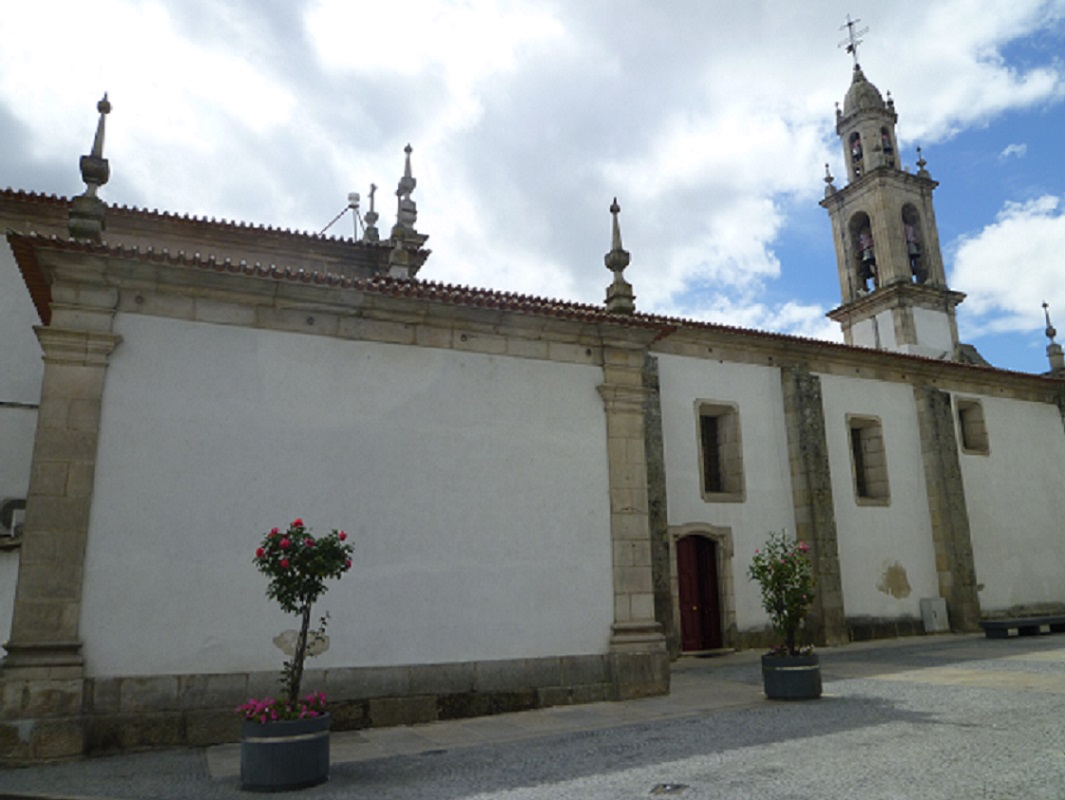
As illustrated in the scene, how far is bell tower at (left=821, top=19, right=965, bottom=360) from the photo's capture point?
25547mm

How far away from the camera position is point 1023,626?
15914mm

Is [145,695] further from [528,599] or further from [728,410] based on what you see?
[728,410]

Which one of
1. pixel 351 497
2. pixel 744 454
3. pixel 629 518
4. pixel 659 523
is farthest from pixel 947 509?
pixel 351 497

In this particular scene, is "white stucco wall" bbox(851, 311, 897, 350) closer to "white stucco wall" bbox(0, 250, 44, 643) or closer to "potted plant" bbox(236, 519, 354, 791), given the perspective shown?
"potted plant" bbox(236, 519, 354, 791)

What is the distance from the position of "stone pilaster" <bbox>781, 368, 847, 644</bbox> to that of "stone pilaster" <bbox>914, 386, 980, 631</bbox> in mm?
3718

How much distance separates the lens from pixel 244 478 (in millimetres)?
8164

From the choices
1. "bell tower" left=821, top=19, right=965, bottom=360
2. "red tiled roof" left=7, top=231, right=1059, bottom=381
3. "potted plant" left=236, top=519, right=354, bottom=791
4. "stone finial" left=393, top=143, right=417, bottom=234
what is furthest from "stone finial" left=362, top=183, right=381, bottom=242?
"bell tower" left=821, top=19, right=965, bottom=360

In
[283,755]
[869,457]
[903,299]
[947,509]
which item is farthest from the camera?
[903,299]

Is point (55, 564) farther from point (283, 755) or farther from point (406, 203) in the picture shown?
point (406, 203)

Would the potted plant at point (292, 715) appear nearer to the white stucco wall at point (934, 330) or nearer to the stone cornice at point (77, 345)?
the stone cornice at point (77, 345)

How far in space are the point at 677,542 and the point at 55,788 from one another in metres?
11.2

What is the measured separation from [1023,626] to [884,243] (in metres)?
14.8

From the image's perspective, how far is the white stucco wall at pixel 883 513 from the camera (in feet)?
54.5

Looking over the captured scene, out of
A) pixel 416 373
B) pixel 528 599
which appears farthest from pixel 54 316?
pixel 528 599
